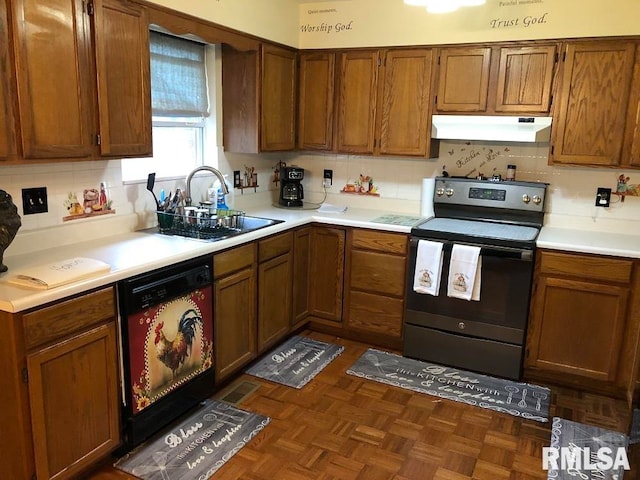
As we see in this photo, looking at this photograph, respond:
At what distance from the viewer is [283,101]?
390 centimetres

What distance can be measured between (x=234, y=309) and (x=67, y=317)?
113 centimetres

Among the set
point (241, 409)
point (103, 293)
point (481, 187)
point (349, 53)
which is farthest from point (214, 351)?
point (349, 53)

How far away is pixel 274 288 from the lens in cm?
346

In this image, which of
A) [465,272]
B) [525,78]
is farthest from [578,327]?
[525,78]

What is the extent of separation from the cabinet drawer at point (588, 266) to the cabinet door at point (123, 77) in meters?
2.36

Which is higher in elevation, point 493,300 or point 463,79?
point 463,79

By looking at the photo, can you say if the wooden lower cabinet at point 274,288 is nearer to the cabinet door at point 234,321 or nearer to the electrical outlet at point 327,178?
the cabinet door at point 234,321

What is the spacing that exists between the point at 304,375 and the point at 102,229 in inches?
57.4

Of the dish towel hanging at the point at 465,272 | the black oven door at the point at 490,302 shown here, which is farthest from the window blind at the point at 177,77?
the dish towel hanging at the point at 465,272

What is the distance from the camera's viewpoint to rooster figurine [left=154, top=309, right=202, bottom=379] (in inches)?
99.5

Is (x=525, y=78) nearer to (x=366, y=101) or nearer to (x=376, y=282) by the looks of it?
(x=366, y=101)

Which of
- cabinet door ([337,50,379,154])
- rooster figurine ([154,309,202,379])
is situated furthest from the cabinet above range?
rooster figurine ([154,309,202,379])

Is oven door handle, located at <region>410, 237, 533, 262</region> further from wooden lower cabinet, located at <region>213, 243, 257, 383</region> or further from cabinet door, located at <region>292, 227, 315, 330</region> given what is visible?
wooden lower cabinet, located at <region>213, 243, 257, 383</region>

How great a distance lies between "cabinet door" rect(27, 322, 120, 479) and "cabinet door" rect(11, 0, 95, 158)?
82 centimetres
